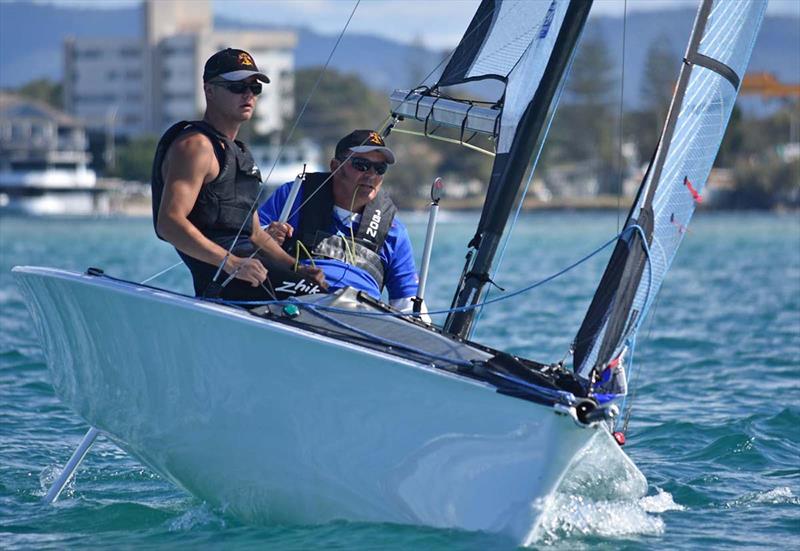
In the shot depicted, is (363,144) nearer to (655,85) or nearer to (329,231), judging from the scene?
(329,231)

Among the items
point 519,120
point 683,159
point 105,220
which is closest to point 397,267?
point 519,120

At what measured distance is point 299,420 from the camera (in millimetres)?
4809

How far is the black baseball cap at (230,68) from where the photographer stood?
Answer: 5.19 meters

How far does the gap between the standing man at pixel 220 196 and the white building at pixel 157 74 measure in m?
98.1

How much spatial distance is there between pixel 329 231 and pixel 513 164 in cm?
80

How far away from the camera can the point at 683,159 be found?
5.06 m

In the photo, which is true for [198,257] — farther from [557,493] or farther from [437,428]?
[557,493]

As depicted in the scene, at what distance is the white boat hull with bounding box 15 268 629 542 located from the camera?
4535 millimetres

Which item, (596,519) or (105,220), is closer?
(596,519)

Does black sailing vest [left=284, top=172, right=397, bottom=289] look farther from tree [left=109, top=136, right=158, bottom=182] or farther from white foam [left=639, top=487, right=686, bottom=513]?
tree [left=109, top=136, right=158, bottom=182]

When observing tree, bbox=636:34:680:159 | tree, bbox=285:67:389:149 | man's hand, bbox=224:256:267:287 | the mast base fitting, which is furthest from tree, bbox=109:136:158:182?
the mast base fitting

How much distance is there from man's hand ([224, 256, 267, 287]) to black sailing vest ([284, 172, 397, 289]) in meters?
0.60

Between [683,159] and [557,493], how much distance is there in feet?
4.25

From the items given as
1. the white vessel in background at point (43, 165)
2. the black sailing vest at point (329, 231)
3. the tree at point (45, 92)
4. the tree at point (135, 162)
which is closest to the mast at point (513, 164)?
the black sailing vest at point (329, 231)
